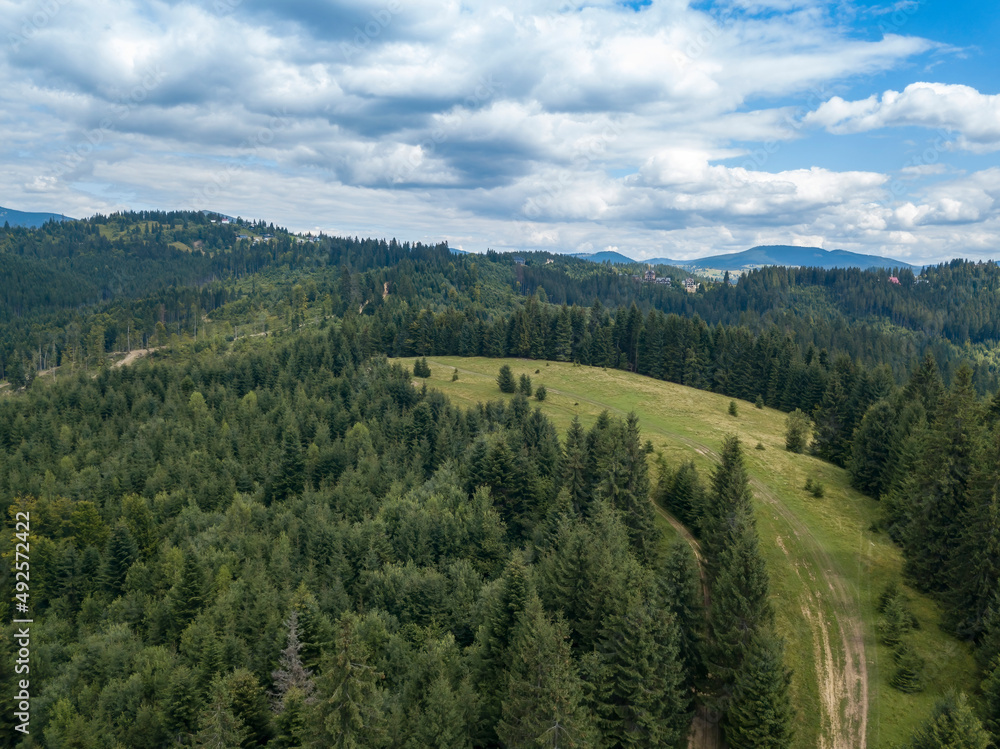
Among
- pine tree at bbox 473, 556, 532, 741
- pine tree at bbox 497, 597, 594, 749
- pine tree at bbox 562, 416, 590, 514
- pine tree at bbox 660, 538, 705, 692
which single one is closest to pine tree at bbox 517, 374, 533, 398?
pine tree at bbox 562, 416, 590, 514

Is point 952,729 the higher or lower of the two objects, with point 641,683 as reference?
higher

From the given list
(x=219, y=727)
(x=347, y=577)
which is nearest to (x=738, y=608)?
(x=219, y=727)

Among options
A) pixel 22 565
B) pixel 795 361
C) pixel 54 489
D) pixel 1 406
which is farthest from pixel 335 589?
pixel 1 406

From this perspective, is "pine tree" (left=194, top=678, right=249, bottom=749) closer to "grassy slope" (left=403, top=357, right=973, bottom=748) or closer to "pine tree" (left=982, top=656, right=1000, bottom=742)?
"grassy slope" (left=403, top=357, right=973, bottom=748)

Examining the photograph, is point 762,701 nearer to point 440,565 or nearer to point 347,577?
point 440,565

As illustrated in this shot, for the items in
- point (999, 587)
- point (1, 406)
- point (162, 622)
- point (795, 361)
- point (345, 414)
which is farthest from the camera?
point (1, 406)

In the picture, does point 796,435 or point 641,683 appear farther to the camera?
point 796,435

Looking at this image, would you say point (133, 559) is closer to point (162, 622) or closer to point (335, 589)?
point (162, 622)

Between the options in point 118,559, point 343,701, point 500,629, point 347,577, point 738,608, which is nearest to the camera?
point 343,701
